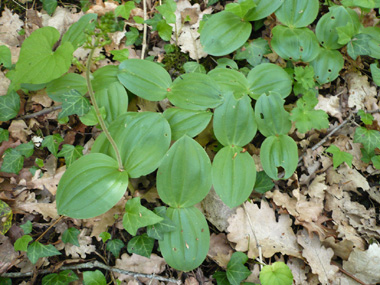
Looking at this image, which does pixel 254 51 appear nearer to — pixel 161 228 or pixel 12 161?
pixel 161 228

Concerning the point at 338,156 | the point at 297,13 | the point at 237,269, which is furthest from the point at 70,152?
the point at 297,13

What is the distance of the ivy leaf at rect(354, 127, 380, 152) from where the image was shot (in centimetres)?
287

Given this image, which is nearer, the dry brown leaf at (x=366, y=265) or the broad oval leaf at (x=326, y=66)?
the dry brown leaf at (x=366, y=265)

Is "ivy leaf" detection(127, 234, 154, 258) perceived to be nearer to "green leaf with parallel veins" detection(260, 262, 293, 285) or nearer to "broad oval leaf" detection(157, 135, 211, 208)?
"broad oval leaf" detection(157, 135, 211, 208)

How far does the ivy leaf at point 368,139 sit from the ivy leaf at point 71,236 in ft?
9.31

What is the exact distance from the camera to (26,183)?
262 cm

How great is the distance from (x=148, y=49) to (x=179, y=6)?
665mm

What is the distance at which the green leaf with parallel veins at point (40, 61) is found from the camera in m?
2.48

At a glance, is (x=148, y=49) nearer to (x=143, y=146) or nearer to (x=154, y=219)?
(x=143, y=146)

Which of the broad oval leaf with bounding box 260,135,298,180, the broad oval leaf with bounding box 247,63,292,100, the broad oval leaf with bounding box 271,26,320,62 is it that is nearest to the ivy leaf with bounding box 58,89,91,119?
the broad oval leaf with bounding box 247,63,292,100

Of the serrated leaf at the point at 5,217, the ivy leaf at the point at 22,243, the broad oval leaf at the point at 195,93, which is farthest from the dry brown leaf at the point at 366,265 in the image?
the serrated leaf at the point at 5,217

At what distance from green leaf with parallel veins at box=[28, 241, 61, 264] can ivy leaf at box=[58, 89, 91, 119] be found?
1.11 meters

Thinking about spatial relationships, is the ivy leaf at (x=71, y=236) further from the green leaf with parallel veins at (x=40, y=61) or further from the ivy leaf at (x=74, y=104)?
the green leaf with parallel veins at (x=40, y=61)

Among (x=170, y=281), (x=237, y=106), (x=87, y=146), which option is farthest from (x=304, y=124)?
(x=87, y=146)
